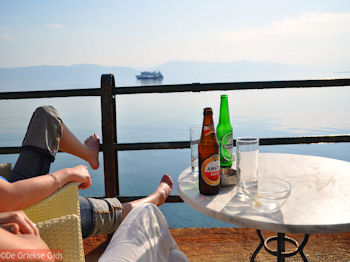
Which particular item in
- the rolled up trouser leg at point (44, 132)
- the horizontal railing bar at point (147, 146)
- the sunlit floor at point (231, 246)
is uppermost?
the rolled up trouser leg at point (44, 132)

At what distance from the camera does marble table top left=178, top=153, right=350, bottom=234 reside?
849 mm

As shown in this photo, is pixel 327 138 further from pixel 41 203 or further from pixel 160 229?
pixel 41 203

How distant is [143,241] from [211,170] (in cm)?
32

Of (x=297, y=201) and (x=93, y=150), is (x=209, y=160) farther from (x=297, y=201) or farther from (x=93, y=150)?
(x=93, y=150)

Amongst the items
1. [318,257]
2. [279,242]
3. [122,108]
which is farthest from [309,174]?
[122,108]

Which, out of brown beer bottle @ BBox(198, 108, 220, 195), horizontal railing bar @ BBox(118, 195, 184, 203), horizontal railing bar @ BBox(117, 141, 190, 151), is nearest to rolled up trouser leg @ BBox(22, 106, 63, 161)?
horizontal railing bar @ BBox(117, 141, 190, 151)

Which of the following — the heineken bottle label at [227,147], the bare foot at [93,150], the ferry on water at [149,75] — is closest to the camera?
the heineken bottle label at [227,147]

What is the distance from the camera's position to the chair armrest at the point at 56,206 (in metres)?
1.00

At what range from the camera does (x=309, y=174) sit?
1.19 meters

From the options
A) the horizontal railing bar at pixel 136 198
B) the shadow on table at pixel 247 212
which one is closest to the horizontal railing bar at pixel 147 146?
the horizontal railing bar at pixel 136 198

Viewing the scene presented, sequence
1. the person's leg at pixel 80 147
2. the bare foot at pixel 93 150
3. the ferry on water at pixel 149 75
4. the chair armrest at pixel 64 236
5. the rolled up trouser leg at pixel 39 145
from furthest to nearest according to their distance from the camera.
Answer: the ferry on water at pixel 149 75
the bare foot at pixel 93 150
the person's leg at pixel 80 147
the rolled up trouser leg at pixel 39 145
the chair armrest at pixel 64 236

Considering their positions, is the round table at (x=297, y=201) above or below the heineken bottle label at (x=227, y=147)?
below

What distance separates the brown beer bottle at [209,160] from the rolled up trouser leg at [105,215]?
576 millimetres

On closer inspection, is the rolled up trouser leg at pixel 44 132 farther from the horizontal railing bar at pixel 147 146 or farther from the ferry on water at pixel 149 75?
the ferry on water at pixel 149 75
